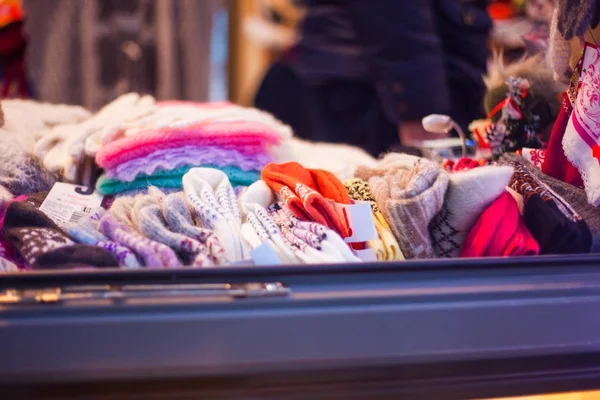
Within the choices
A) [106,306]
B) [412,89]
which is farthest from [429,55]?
[106,306]

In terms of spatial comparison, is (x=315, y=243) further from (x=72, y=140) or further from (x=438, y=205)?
(x=72, y=140)

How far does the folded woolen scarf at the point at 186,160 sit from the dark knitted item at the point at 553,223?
1.56 ft

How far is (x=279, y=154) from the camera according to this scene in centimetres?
120

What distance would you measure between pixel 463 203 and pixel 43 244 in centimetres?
59

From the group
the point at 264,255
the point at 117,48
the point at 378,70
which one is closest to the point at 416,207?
the point at 264,255

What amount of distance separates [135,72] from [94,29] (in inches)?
10.5

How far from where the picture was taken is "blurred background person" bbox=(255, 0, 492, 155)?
1980 millimetres

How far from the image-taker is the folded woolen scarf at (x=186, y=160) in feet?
3.52

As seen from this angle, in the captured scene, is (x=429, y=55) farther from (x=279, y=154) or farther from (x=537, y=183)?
(x=537, y=183)

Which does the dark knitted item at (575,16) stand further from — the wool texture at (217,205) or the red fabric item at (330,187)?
the wool texture at (217,205)

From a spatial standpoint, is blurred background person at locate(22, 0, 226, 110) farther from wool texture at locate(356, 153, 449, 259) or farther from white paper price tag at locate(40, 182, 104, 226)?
wool texture at locate(356, 153, 449, 259)

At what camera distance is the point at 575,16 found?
0.95 meters

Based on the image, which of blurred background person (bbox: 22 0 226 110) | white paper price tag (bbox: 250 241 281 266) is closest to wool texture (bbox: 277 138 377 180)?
white paper price tag (bbox: 250 241 281 266)

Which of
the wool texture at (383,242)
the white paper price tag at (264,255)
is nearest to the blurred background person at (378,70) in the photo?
the wool texture at (383,242)
